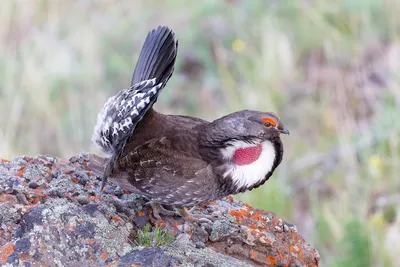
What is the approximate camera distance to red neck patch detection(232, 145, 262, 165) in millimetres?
4227

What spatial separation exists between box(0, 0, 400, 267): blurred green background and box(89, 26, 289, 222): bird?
7.71ft

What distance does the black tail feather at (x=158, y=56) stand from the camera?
4191 millimetres

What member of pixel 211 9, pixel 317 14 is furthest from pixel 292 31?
pixel 211 9

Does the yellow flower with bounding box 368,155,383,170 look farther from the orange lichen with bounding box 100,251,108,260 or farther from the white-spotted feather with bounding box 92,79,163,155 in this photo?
the orange lichen with bounding box 100,251,108,260

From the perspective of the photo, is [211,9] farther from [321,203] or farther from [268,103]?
[321,203]

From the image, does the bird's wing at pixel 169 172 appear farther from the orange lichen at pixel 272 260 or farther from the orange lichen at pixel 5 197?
the orange lichen at pixel 5 197

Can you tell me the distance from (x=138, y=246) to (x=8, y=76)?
600cm

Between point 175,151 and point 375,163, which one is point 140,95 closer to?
point 175,151

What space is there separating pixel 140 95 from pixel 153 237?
82 centimetres

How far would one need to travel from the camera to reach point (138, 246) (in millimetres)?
3574

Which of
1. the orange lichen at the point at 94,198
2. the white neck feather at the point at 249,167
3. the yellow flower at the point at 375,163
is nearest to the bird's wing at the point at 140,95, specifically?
the orange lichen at the point at 94,198

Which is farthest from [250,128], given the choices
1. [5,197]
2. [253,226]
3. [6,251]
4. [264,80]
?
[264,80]

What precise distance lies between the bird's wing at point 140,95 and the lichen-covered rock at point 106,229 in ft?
0.97

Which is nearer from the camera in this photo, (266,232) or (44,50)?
(266,232)
